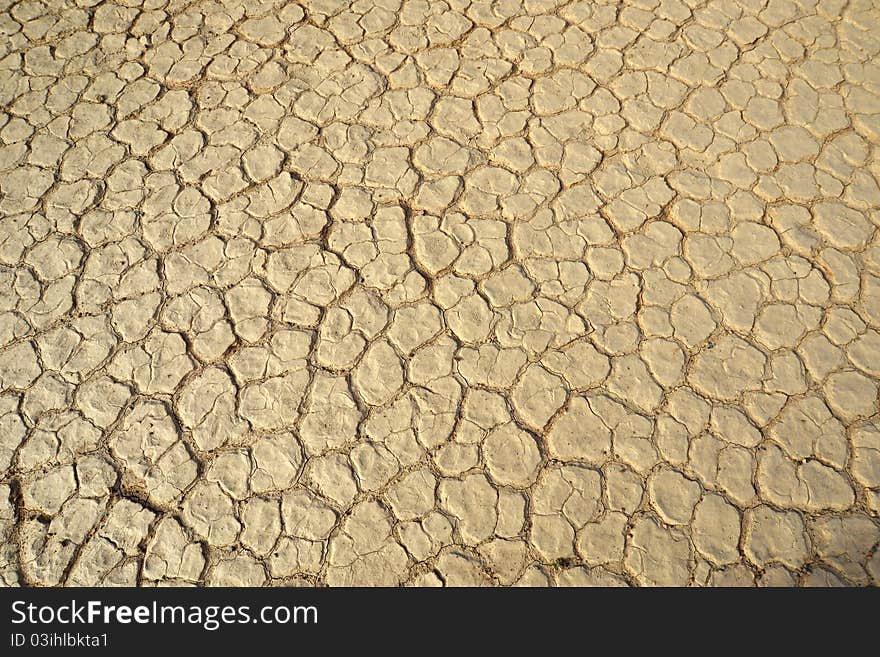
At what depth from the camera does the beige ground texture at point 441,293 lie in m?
2.12

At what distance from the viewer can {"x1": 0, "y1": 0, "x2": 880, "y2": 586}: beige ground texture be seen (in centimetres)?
212

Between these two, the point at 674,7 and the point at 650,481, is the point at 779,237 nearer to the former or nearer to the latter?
the point at 650,481

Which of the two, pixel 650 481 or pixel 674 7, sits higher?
pixel 674 7

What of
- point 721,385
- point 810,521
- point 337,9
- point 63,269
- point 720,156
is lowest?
point 810,521

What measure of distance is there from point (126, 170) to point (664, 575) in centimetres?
258

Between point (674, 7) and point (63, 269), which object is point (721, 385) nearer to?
point (674, 7)

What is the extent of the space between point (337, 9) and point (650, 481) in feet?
8.79

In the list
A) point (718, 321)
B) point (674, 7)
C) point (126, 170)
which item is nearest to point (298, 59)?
point (126, 170)

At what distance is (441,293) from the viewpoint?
8.36 feet

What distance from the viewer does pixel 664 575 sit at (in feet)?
6.66

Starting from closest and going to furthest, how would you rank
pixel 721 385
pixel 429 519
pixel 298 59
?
pixel 429 519 → pixel 721 385 → pixel 298 59

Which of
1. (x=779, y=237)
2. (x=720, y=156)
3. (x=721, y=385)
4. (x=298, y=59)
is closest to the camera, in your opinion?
(x=721, y=385)

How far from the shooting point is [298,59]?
3.21m
